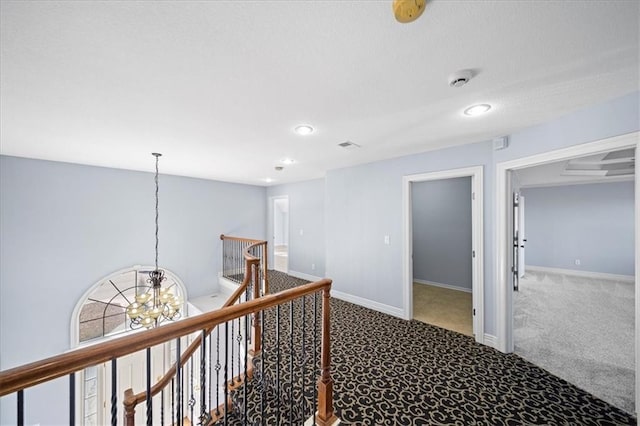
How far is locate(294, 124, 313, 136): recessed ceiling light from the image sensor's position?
2469 mm

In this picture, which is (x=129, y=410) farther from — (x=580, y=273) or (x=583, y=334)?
(x=580, y=273)

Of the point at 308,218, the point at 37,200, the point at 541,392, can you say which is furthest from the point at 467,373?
the point at 37,200

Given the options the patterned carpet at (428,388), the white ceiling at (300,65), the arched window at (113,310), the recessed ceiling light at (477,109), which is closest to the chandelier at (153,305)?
the arched window at (113,310)

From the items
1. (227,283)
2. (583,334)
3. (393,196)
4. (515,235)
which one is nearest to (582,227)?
(583,334)

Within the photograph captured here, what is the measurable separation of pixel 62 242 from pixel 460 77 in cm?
593

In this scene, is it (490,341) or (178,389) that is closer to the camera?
(178,389)

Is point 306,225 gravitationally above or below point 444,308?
above

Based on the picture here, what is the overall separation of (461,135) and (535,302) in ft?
12.8

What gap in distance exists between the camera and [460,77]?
1.59 metres

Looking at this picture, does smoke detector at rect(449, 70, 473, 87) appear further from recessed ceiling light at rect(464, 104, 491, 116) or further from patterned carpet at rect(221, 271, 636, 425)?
patterned carpet at rect(221, 271, 636, 425)

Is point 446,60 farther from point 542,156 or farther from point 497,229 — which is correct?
point 497,229

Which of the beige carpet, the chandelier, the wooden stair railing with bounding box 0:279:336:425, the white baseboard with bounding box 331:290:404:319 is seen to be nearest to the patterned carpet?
the beige carpet

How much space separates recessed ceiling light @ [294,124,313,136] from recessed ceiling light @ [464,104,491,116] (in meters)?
1.50

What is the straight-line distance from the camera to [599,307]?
412 cm
